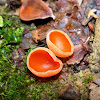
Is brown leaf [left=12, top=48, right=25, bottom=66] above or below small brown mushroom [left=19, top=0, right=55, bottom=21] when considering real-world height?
below

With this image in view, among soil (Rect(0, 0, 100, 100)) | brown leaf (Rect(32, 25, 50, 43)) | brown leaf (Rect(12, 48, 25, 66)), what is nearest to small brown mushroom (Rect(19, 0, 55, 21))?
brown leaf (Rect(32, 25, 50, 43))

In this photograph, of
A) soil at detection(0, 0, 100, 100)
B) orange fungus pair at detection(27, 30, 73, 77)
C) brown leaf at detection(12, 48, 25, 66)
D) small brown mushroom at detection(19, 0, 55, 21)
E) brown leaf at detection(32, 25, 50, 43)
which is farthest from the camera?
small brown mushroom at detection(19, 0, 55, 21)

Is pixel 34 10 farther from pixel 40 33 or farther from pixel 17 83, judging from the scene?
pixel 17 83

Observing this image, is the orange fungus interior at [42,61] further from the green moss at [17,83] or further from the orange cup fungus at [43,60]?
the green moss at [17,83]

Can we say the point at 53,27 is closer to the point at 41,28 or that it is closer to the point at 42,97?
the point at 41,28

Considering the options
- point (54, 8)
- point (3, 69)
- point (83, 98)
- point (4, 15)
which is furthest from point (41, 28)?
point (83, 98)

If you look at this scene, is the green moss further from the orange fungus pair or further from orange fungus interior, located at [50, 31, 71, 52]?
orange fungus interior, located at [50, 31, 71, 52]

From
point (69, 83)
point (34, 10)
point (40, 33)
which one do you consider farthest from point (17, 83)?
point (34, 10)
